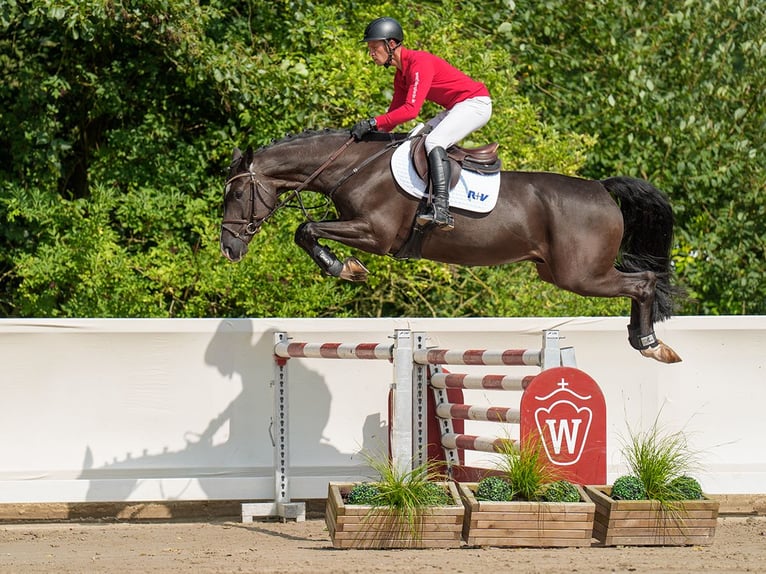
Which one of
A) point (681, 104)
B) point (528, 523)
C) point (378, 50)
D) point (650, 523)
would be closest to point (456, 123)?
point (378, 50)

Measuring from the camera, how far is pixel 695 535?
18.6ft

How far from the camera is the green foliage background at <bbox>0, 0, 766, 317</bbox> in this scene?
10094mm

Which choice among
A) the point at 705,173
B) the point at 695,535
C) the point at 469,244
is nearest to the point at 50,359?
the point at 469,244

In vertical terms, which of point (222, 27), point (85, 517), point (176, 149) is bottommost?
point (85, 517)

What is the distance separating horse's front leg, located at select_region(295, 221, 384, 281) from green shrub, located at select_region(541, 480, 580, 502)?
1.52m

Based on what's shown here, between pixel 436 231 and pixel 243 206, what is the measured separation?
3.58 feet

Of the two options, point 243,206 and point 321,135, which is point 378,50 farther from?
point 243,206

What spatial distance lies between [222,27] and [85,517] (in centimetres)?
570

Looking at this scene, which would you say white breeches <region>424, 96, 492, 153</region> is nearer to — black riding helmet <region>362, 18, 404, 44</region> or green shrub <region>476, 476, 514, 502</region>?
black riding helmet <region>362, 18, 404, 44</region>

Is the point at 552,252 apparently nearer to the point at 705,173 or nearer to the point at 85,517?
the point at 85,517

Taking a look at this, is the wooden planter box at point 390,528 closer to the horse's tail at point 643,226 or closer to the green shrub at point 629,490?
the green shrub at point 629,490

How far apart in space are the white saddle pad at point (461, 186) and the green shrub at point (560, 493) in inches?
68.3

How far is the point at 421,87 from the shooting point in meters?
6.41

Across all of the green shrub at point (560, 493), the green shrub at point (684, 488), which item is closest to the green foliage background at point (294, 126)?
the green shrub at point (560, 493)
